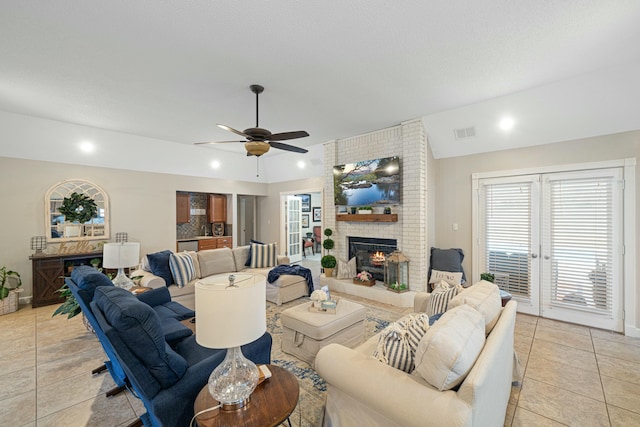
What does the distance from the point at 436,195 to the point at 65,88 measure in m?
5.69

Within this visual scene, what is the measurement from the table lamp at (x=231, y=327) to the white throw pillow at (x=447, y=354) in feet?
2.66

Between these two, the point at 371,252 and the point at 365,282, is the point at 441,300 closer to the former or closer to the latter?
the point at 365,282

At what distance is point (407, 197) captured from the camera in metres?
4.57

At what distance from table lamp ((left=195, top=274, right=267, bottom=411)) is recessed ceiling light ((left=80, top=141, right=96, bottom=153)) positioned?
5257mm

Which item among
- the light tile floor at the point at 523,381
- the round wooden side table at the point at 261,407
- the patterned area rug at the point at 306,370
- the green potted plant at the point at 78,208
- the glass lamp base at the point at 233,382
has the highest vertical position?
the green potted plant at the point at 78,208

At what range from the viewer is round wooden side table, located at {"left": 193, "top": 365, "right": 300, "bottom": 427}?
4.01 ft

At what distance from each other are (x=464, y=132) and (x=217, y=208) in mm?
6044

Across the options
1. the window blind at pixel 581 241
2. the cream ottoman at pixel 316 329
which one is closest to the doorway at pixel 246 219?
the cream ottoman at pixel 316 329

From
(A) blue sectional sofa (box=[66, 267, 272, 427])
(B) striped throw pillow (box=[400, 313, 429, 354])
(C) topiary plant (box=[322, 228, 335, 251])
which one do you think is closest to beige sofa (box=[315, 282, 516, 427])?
(B) striped throw pillow (box=[400, 313, 429, 354])

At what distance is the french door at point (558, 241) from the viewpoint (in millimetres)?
3496

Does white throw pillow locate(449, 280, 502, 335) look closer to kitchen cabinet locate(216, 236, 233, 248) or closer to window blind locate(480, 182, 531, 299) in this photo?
window blind locate(480, 182, 531, 299)

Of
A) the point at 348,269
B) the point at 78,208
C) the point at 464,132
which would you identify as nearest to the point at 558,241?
the point at 464,132

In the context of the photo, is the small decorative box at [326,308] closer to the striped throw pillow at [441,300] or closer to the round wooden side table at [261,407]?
the striped throw pillow at [441,300]

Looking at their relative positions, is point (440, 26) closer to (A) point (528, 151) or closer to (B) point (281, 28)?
(B) point (281, 28)
